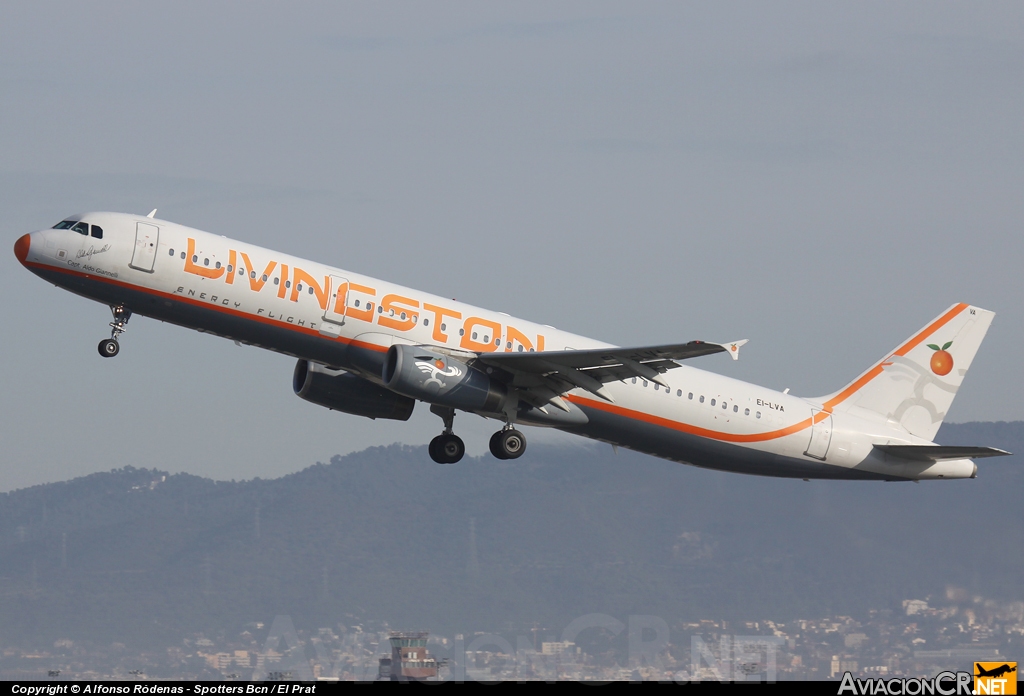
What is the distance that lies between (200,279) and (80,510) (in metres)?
97.3

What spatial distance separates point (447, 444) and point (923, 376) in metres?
17.0

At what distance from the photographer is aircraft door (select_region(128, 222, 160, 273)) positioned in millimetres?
36906

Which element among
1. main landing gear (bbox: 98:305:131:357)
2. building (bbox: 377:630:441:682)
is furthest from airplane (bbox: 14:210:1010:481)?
building (bbox: 377:630:441:682)

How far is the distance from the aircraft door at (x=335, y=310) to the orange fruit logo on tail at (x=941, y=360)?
2137cm

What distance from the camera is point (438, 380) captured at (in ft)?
124

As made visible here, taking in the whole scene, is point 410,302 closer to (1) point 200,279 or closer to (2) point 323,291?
(2) point 323,291

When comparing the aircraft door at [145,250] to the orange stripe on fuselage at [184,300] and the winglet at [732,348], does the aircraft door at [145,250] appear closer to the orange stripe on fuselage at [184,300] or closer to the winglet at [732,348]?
the orange stripe on fuselage at [184,300]

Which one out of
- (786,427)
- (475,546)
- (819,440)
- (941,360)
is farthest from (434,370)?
(475,546)

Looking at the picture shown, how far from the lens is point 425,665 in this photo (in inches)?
2213

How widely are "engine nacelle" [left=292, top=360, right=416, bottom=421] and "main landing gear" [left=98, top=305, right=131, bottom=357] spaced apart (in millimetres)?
6655

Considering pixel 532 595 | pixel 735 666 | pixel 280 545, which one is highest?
pixel 280 545

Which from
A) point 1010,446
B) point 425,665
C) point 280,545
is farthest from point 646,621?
point 280,545

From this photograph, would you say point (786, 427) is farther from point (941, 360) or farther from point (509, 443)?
point (509, 443)

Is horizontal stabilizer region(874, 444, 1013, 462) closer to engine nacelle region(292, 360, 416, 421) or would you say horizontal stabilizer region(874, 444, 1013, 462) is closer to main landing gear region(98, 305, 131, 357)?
engine nacelle region(292, 360, 416, 421)
